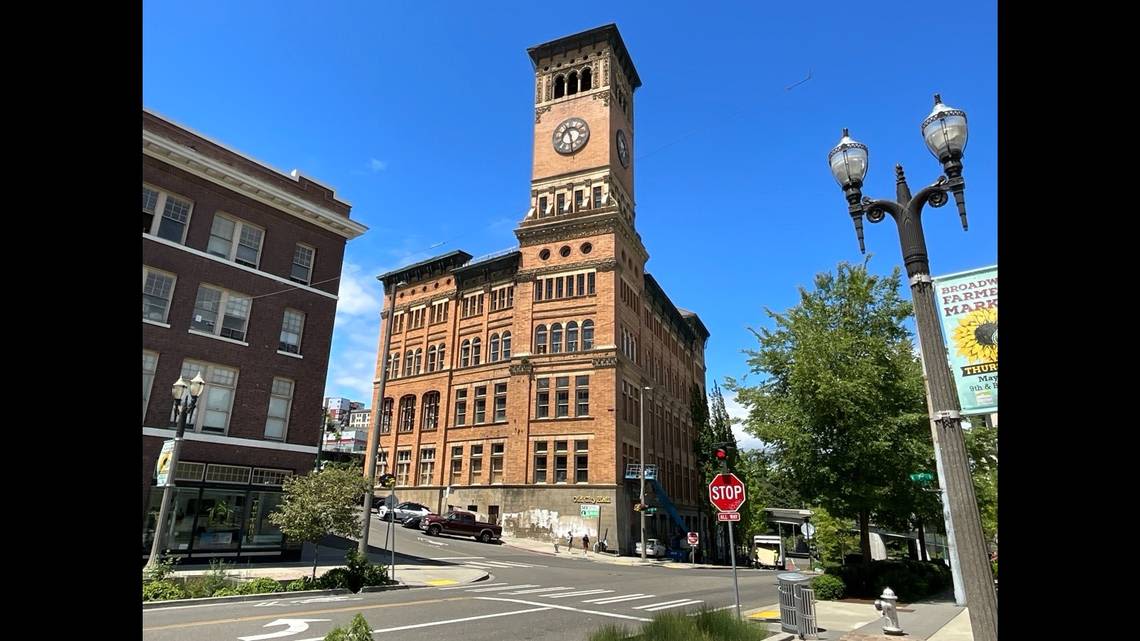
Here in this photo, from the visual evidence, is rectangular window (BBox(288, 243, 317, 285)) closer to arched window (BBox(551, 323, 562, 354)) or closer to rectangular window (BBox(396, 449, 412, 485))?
arched window (BBox(551, 323, 562, 354))

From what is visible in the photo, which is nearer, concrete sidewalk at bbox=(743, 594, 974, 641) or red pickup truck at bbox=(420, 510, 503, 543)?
concrete sidewalk at bbox=(743, 594, 974, 641)

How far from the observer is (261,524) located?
23531 millimetres

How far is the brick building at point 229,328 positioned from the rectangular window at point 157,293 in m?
0.05

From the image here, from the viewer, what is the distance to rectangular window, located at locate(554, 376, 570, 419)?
147ft

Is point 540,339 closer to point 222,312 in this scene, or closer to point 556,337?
point 556,337

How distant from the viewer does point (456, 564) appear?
83.7ft

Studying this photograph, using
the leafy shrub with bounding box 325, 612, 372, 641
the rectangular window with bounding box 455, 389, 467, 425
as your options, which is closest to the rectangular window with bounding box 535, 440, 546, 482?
the rectangular window with bounding box 455, 389, 467, 425

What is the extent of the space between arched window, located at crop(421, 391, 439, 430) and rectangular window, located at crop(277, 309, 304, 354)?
26.8m

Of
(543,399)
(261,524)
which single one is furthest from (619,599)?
(543,399)

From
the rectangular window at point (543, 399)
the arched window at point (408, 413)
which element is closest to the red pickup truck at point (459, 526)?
the rectangular window at point (543, 399)

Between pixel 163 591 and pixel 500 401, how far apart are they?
112 ft

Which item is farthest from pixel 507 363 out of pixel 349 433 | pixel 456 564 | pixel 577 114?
pixel 349 433
